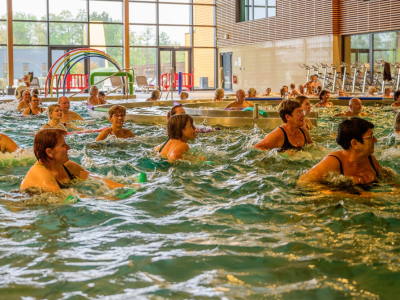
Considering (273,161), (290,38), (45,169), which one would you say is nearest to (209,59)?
(290,38)

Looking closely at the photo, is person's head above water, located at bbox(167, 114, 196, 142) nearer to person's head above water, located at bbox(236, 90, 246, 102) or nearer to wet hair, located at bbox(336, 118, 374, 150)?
wet hair, located at bbox(336, 118, 374, 150)

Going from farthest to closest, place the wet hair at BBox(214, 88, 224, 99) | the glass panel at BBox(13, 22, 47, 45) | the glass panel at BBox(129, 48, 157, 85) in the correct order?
the glass panel at BBox(129, 48, 157, 85) → the glass panel at BBox(13, 22, 47, 45) → the wet hair at BBox(214, 88, 224, 99)

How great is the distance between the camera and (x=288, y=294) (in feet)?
8.72

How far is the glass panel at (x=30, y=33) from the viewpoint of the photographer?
976 inches

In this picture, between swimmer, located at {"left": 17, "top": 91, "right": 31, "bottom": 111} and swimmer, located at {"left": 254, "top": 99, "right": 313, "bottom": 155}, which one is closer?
swimmer, located at {"left": 254, "top": 99, "right": 313, "bottom": 155}

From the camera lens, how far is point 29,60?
83.1ft

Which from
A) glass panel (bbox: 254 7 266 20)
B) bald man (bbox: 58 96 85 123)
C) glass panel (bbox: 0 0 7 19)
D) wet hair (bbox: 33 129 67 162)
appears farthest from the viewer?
glass panel (bbox: 254 7 266 20)

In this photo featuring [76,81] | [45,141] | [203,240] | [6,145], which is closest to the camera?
[203,240]

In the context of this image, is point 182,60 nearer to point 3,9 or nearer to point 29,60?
point 29,60

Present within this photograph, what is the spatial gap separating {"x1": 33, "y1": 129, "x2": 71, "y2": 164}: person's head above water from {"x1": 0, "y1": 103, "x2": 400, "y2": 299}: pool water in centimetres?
38

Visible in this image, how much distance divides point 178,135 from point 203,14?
24640 mm

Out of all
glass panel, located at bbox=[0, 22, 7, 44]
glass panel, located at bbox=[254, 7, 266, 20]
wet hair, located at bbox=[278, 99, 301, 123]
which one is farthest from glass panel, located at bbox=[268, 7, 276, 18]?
wet hair, located at bbox=[278, 99, 301, 123]

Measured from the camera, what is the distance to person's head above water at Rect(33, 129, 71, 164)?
4.04 meters

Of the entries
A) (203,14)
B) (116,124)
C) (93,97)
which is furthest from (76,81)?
(116,124)
